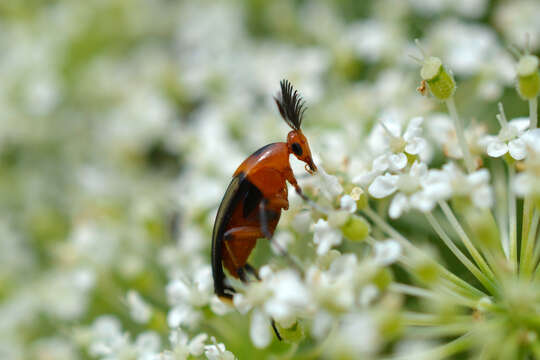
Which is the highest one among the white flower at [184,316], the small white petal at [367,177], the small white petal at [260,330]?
the white flower at [184,316]

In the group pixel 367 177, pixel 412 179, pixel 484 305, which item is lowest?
pixel 484 305

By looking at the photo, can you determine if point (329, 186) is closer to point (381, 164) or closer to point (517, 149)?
point (381, 164)

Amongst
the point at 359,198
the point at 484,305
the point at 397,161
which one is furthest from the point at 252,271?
the point at 484,305

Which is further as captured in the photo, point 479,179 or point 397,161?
point 397,161

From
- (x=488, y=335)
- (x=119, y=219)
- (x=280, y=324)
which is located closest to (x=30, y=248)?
(x=119, y=219)

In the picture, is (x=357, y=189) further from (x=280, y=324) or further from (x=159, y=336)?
(x=159, y=336)

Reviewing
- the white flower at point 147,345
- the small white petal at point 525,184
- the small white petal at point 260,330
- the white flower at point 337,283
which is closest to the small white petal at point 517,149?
the small white petal at point 525,184

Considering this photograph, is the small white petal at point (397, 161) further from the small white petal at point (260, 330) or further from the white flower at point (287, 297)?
the small white petal at point (260, 330)
